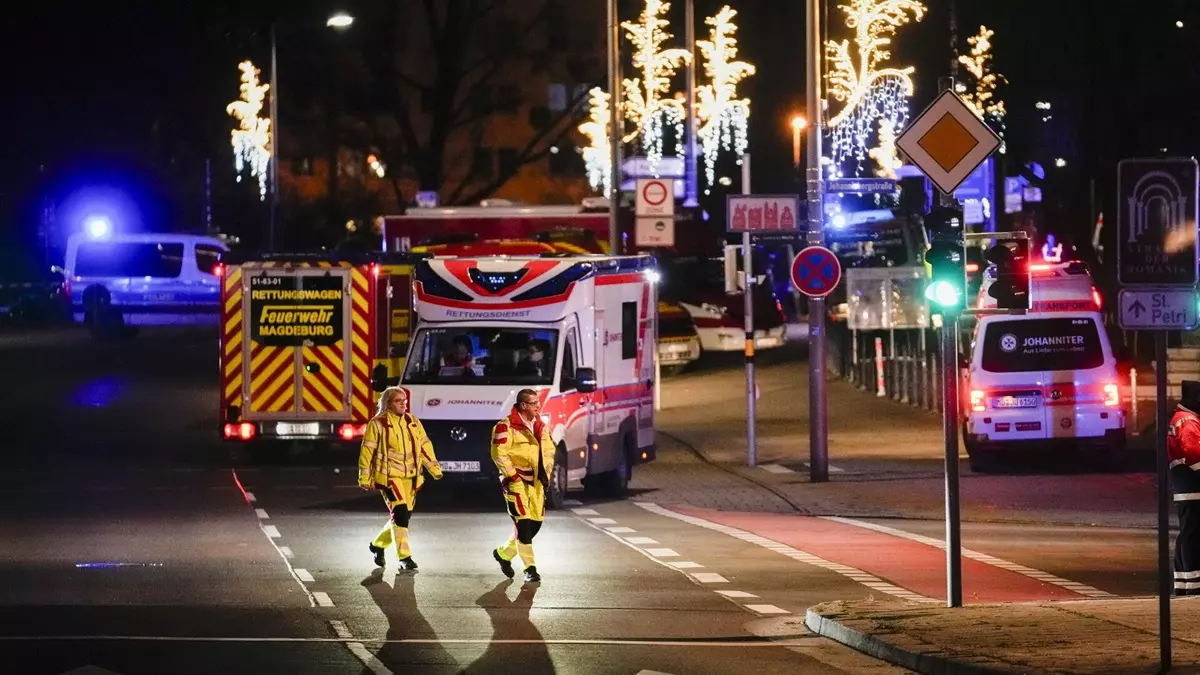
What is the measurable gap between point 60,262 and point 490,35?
18.2 meters

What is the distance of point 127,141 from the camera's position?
207 feet

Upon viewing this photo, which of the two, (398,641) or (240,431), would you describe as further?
(240,431)

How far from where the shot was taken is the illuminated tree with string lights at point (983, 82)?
46.5 metres

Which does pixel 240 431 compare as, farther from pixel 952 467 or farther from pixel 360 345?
pixel 952 467

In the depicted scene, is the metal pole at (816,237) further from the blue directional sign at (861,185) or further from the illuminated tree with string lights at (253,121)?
the illuminated tree with string lights at (253,121)

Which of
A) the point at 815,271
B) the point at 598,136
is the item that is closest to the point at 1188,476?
the point at 815,271

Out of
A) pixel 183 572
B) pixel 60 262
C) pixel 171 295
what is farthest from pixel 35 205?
pixel 183 572

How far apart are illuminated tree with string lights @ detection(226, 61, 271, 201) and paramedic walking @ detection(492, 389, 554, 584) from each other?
148 ft

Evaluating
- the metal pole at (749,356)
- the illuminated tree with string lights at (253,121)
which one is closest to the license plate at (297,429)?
the metal pole at (749,356)

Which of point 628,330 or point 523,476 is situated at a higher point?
point 628,330

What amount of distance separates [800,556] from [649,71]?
138 feet

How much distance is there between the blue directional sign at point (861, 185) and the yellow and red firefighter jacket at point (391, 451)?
9.46 m

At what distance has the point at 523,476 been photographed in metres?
16.8

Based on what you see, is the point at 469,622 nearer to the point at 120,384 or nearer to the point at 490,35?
the point at 120,384
